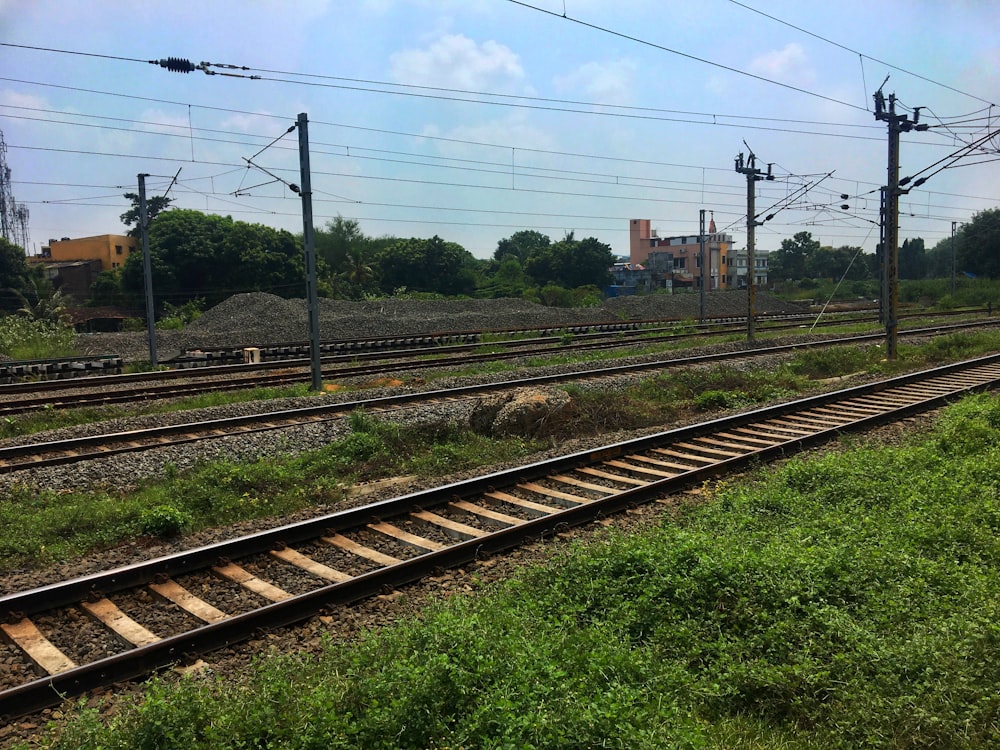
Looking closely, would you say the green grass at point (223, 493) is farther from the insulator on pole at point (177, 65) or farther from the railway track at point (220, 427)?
the insulator on pole at point (177, 65)

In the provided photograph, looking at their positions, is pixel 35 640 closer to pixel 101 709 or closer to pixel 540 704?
pixel 101 709

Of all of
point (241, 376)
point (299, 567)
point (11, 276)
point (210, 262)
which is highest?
point (210, 262)

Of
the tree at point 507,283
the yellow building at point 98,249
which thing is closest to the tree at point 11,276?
the yellow building at point 98,249

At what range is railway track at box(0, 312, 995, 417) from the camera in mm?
16500

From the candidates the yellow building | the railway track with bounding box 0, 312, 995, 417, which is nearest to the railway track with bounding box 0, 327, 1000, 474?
the railway track with bounding box 0, 312, 995, 417

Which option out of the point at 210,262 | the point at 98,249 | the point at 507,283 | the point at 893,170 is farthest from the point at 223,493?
the point at 98,249

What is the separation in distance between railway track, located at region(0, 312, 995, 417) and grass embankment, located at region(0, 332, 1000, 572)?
7539mm

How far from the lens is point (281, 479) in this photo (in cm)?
950

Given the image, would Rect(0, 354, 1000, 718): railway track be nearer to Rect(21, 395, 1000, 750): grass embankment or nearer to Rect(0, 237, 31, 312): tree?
Rect(21, 395, 1000, 750): grass embankment

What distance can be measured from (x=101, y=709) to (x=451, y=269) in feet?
213

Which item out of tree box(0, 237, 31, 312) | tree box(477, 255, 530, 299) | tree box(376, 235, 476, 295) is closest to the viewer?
tree box(0, 237, 31, 312)

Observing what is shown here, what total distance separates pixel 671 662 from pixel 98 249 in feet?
263

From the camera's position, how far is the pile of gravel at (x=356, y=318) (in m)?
32.4

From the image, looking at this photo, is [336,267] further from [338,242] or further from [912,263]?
[912,263]
